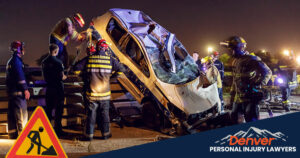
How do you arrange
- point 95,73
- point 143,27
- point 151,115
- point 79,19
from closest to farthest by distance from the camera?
point 95,73 → point 151,115 → point 143,27 → point 79,19

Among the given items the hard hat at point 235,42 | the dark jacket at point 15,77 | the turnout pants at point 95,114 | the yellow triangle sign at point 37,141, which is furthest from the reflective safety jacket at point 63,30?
the hard hat at point 235,42

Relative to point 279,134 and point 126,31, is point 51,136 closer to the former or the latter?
point 126,31

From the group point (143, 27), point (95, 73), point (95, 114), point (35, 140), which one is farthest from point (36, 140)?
point (143, 27)

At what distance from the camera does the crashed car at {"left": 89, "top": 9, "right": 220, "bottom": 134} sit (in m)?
4.54

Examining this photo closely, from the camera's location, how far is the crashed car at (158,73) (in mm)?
4535

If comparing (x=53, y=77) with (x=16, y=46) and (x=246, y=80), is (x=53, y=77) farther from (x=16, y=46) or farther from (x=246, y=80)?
(x=246, y=80)

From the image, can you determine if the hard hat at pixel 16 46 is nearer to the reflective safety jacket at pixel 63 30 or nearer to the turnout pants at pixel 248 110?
the reflective safety jacket at pixel 63 30

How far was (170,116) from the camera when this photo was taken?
4590 mm

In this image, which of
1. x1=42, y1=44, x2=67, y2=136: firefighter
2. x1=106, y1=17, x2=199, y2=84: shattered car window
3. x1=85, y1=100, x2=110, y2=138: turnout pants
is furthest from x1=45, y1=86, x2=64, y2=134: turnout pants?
x1=106, y1=17, x2=199, y2=84: shattered car window

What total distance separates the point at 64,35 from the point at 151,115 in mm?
2974

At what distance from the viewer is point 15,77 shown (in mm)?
4418

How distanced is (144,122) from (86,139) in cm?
157

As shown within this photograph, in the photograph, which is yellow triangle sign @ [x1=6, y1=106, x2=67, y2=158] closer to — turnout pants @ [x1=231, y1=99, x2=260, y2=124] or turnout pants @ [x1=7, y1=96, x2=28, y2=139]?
turnout pants @ [x1=7, y1=96, x2=28, y2=139]

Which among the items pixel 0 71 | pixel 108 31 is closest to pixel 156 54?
pixel 108 31
